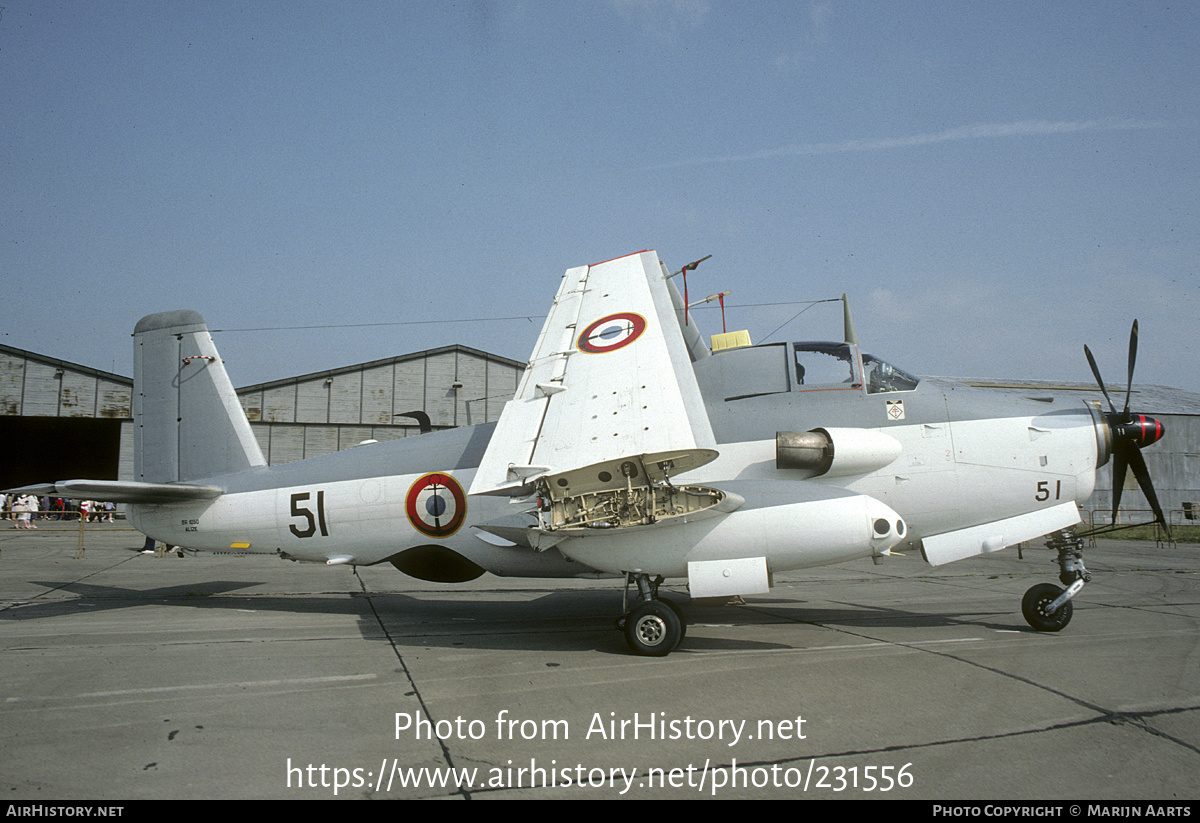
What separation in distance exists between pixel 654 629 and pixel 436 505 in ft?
11.0

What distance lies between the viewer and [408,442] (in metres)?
9.66

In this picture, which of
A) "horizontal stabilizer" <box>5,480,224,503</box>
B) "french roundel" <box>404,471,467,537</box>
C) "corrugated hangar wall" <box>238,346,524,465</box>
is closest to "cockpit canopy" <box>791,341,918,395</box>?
"french roundel" <box>404,471,467,537</box>

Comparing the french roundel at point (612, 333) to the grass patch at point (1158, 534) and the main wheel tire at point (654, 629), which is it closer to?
the main wheel tire at point (654, 629)

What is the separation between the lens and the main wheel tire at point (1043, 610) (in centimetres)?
825

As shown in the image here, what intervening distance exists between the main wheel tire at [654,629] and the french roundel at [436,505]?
109 inches

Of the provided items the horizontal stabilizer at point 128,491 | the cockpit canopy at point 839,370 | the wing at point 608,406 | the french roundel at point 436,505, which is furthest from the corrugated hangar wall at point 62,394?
the cockpit canopy at point 839,370

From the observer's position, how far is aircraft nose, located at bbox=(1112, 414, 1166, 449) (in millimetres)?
8430

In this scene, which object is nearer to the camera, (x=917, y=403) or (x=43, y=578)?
(x=917, y=403)

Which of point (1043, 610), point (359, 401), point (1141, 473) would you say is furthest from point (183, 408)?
point (359, 401)

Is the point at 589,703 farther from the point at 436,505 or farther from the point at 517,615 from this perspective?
the point at 517,615

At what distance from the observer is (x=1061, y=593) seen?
827 cm
